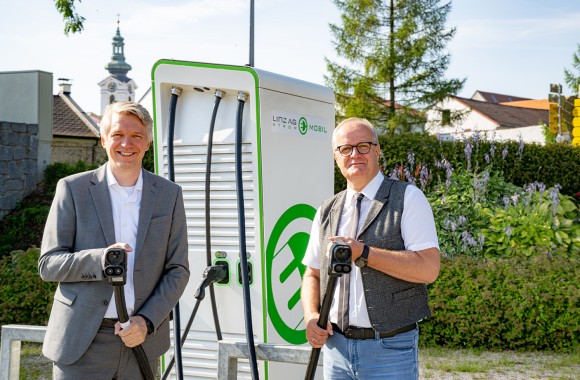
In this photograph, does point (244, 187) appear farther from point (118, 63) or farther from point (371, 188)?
point (118, 63)

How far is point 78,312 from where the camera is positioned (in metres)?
2.67

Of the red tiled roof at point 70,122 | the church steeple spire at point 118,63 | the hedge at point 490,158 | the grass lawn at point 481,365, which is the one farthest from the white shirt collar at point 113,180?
the church steeple spire at point 118,63

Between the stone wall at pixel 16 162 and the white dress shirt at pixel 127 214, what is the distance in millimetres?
8590

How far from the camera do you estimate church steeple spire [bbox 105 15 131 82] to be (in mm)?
→ 127875

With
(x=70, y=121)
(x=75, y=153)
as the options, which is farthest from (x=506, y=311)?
(x=70, y=121)

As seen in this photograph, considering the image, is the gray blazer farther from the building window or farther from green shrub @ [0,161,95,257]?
the building window

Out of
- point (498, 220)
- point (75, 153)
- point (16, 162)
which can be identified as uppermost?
point (75, 153)

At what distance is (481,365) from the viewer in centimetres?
613

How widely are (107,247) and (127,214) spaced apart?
226 millimetres

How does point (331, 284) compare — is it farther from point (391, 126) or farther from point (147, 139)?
point (391, 126)

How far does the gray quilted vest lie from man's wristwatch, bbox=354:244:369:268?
0.09 metres

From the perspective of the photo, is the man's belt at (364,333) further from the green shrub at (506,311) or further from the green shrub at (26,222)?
the green shrub at (26,222)

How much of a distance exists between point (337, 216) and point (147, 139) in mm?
768

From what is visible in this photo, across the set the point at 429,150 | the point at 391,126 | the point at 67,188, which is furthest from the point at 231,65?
the point at 391,126
